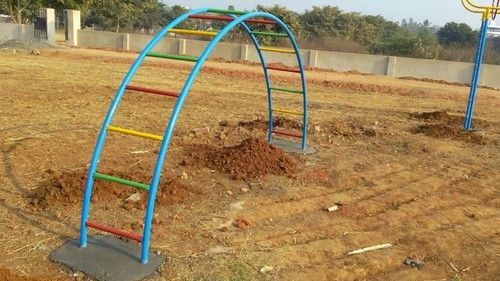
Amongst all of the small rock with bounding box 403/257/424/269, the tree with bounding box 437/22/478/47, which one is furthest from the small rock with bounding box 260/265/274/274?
the tree with bounding box 437/22/478/47

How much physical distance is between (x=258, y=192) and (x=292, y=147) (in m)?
1.95

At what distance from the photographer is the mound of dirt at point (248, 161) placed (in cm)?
589

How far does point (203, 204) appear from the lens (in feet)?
16.2

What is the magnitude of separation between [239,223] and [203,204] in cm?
57

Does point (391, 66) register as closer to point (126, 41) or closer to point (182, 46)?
point (182, 46)

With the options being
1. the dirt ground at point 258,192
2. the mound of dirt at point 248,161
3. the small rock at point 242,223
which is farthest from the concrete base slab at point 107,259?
the mound of dirt at point 248,161

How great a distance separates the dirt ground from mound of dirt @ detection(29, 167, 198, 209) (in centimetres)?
1

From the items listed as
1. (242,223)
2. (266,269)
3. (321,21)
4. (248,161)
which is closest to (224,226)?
(242,223)

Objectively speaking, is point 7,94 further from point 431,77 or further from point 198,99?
point 431,77

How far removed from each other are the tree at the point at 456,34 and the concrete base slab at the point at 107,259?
41.6 metres

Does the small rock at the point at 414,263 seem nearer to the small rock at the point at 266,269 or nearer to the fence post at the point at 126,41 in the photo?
the small rock at the point at 266,269

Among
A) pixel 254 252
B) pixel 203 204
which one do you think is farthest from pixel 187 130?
pixel 254 252

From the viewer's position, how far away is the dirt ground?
3.94 m

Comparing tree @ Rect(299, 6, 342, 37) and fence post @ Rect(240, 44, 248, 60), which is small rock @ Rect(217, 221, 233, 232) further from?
tree @ Rect(299, 6, 342, 37)
